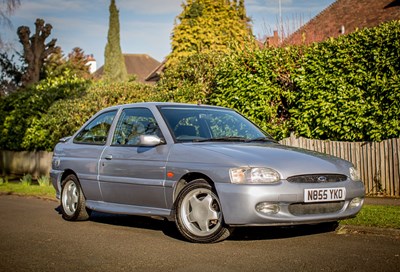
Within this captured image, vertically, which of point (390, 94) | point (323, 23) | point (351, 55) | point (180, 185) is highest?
point (323, 23)

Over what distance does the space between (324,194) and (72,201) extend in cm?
443

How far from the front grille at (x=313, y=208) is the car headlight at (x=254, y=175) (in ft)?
1.27

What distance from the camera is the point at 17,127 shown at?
23250 millimetres

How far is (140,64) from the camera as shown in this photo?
87938 mm

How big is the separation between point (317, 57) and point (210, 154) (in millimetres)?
6286

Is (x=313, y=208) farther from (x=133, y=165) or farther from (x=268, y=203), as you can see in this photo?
(x=133, y=165)

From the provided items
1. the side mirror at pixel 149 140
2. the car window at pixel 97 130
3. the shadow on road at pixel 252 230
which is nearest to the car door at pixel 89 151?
the car window at pixel 97 130

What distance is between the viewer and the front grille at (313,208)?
23.7 ft

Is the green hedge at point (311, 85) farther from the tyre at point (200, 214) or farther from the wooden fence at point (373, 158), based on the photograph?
the tyre at point (200, 214)

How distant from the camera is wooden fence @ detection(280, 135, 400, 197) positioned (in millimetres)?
12383

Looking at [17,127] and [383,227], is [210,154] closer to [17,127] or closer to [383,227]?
[383,227]

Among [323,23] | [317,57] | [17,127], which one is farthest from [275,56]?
[323,23]

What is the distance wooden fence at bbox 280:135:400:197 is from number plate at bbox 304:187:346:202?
5.17 m

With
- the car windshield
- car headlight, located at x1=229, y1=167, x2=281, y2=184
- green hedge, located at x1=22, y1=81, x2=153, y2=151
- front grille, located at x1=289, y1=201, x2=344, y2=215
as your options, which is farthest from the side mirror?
green hedge, located at x1=22, y1=81, x2=153, y2=151
